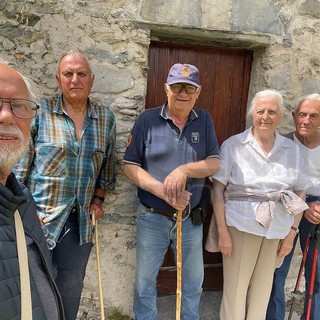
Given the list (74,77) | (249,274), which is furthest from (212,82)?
(249,274)

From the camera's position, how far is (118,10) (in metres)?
2.54

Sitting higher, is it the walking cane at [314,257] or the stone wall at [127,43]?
the stone wall at [127,43]

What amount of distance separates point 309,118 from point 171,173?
3.59ft

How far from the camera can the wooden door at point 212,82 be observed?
288cm

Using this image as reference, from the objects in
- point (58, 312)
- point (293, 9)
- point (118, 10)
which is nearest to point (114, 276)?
point (58, 312)

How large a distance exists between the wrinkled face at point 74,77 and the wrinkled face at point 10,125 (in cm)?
85

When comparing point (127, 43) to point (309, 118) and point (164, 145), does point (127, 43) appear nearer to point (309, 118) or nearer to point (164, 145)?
point (164, 145)

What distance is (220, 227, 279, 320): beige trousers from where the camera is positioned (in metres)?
2.34

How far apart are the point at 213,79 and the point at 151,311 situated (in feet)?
5.98

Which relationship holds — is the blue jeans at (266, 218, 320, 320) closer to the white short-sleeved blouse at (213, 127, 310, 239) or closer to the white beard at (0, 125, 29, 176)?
the white short-sleeved blouse at (213, 127, 310, 239)

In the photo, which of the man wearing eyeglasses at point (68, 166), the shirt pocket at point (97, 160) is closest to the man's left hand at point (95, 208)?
the man wearing eyeglasses at point (68, 166)

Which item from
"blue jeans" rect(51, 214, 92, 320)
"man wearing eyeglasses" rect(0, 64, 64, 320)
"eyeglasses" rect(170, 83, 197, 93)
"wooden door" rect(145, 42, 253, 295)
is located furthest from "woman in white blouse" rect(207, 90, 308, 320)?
"man wearing eyeglasses" rect(0, 64, 64, 320)

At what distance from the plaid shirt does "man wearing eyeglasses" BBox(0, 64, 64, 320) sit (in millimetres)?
726

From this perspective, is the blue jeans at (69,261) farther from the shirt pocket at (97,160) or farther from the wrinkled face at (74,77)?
the wrinkled face at (74,77)
